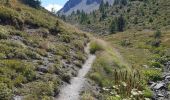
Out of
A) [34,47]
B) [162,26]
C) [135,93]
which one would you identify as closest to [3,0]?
[34,47]

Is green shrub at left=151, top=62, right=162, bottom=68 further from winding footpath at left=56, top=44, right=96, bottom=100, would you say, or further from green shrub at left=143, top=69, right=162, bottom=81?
winding footpath at left=56, top=44, right=96, bottom=100

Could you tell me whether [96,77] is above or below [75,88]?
below

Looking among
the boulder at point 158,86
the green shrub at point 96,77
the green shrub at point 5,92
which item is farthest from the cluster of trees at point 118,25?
the green shrub at point 5,92

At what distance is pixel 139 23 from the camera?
18025 cm

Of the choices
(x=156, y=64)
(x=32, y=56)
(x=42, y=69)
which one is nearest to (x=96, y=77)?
(x=42, y=69)

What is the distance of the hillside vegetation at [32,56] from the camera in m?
24.7

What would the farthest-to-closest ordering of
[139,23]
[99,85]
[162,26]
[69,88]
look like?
1. [139,23]
2. [162,26]
3. [99,85]
4. [69,88]

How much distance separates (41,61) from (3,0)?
19.5 meters

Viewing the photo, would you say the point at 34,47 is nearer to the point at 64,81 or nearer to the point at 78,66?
the point at 78,66

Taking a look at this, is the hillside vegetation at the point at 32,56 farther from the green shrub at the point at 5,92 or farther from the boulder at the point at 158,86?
the boulder at the point at 158,86

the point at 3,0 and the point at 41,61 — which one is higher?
the point at 3,0

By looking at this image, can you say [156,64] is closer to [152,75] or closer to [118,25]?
[152,75]

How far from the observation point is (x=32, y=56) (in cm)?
3241

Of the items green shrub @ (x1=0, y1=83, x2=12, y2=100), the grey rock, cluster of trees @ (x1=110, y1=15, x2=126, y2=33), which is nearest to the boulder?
the grey rock
